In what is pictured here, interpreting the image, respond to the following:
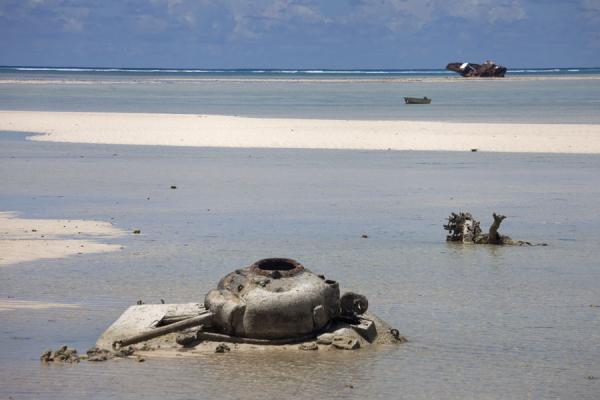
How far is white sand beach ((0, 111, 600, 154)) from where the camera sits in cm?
3441

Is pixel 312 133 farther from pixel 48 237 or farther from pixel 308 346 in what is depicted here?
pixel 308 346

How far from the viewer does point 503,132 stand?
38.7 m

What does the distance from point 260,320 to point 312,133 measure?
28783 millimetres

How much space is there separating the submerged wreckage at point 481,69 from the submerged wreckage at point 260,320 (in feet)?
442

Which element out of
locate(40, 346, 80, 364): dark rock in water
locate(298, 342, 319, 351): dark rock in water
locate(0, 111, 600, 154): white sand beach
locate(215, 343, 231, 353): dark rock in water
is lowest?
locate(40, 346, 80, 364): dark rock in water

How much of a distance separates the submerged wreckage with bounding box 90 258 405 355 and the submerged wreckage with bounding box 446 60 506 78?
5310 inches

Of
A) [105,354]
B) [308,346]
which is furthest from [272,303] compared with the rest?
[105,354]

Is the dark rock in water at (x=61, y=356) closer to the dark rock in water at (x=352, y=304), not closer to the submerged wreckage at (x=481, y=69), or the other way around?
the dark rock in water at (x=352, y=304)

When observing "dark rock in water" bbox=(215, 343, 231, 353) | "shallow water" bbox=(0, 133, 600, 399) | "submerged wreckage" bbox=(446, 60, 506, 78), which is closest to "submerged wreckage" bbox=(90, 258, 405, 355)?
Result: "dark rock in water" bbox=(215, 343, 231, 353)

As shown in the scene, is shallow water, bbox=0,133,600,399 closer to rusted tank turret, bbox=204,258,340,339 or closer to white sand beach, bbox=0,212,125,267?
rusted tank turret, bbox=204,258,340,339

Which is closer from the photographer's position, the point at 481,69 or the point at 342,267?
the point at 342,267

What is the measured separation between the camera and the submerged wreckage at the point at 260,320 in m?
10.2

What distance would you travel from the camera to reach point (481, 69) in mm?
144500

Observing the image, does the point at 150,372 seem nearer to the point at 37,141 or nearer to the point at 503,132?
the point at 37,141
